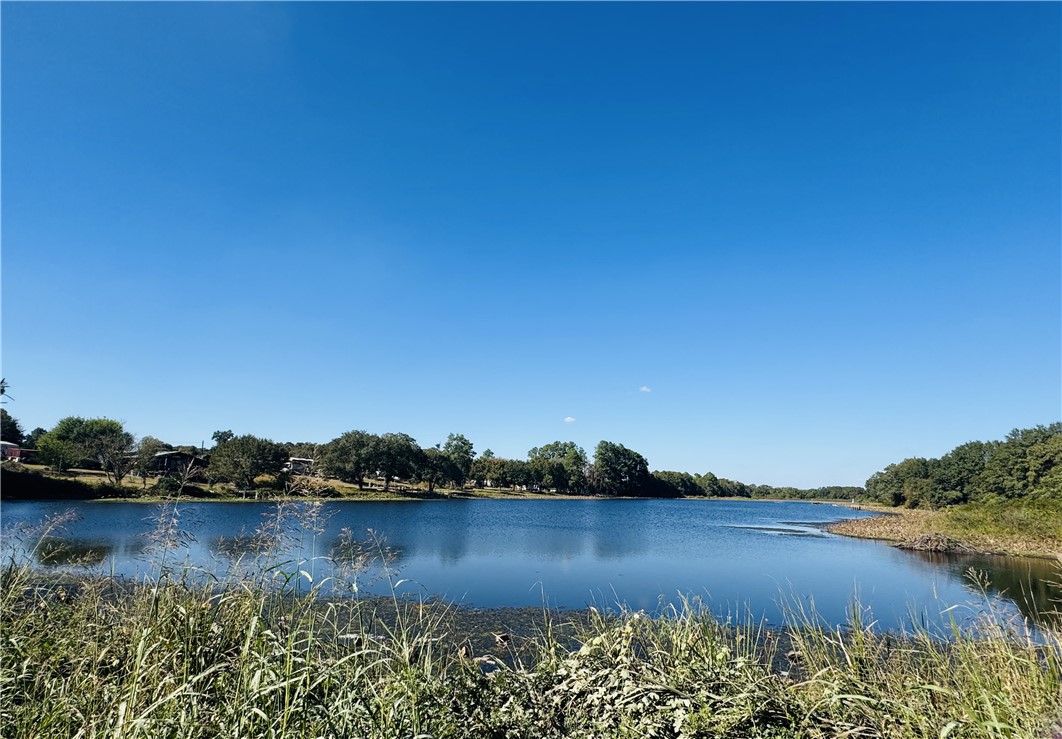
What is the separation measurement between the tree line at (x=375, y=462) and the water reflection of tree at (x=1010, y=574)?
64.9 feet

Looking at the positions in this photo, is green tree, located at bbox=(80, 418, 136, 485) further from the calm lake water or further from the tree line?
the calm lake water

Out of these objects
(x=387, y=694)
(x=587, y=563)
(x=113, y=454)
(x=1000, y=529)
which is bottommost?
(x=587, y=563)

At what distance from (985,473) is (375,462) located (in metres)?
76.6

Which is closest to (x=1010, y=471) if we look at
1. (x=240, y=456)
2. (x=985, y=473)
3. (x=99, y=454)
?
(x=985, y=473)

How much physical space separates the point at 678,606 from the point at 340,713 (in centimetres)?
1224

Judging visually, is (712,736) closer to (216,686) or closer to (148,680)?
(216,686)

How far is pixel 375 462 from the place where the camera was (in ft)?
209

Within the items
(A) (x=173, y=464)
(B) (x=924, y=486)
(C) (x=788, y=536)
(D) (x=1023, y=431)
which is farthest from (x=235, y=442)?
(D) (x=1023, y=431)

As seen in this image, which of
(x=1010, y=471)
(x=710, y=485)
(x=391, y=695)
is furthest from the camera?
(x=710, y=485)

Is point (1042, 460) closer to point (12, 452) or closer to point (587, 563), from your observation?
point (587, 563)

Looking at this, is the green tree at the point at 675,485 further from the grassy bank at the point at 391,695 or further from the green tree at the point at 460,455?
the grassy bank at the point at 391,695

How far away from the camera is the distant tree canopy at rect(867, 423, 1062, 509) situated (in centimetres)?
5919

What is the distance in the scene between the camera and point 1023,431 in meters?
78.9

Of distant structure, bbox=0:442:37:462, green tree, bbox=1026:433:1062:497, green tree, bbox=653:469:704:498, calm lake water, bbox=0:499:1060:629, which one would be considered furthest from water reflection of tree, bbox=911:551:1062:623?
green tree, bbox=653:469:704:498
